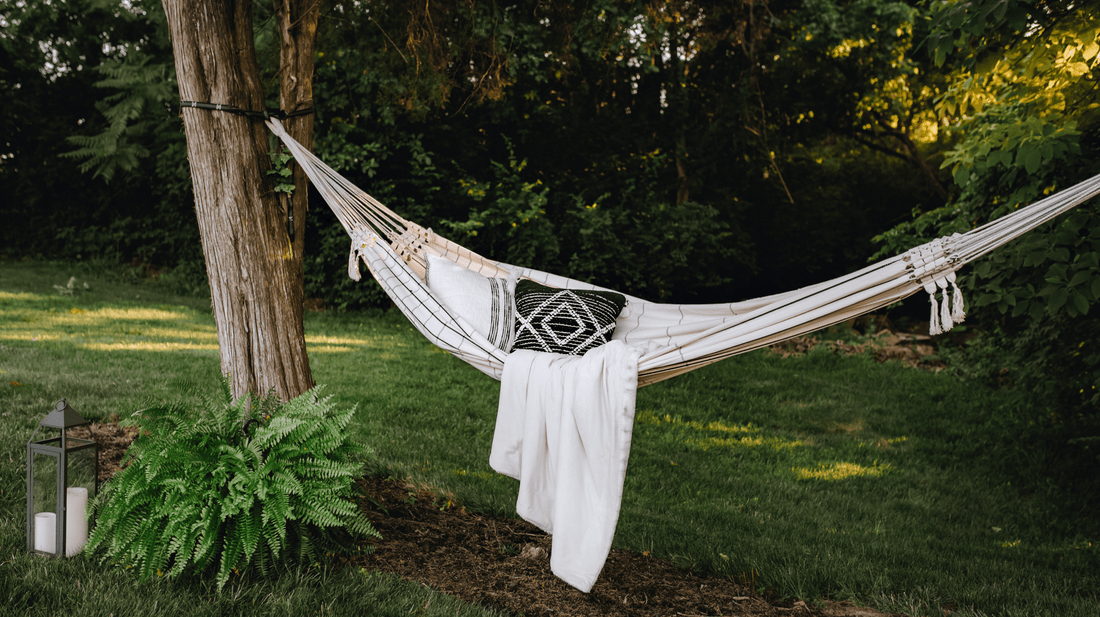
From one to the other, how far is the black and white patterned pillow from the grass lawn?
0.60m

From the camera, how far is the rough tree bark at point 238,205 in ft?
6.58

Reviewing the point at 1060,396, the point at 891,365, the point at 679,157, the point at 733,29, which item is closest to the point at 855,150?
the point at 679,157

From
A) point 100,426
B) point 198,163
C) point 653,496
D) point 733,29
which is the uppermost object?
point 733,29

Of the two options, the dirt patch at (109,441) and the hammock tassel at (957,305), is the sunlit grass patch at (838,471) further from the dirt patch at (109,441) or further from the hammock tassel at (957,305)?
the dirt patch at (109,441)

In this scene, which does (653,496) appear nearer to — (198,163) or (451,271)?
(451,271)

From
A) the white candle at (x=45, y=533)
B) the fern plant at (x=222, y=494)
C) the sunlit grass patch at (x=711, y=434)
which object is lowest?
the sunlit grass patch at (x=711, y=434)

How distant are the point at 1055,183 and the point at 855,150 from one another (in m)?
5.95

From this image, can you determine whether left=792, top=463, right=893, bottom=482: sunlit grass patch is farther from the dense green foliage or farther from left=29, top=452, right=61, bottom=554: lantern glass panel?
left=29, top=452, right=61, bottom=554: lantern glass panel

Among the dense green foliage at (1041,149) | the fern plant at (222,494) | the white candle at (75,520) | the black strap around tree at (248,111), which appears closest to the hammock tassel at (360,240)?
the black strap around tree at (248,111)

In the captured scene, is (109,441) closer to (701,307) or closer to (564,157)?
(701,307)

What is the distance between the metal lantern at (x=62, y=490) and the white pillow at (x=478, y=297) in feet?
3.34

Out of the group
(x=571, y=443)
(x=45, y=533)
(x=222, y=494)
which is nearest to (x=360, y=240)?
(x=222, y=494)

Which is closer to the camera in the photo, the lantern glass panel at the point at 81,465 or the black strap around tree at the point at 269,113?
the lantern glass panel at the point at 81,465

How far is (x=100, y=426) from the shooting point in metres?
2.68
